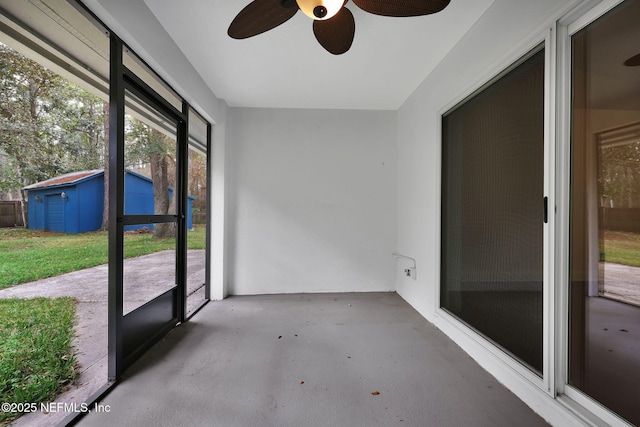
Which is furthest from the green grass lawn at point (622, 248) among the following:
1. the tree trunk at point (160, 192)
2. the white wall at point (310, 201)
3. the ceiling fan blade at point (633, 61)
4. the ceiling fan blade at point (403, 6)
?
the tree trunk at point (160, 192)

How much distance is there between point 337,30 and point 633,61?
152 cm

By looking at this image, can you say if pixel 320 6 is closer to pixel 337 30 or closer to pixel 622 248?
pixel 337 30

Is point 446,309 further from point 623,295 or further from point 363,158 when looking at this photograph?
point 363,158

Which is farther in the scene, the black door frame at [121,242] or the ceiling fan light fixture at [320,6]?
the black door frame at [121,242]

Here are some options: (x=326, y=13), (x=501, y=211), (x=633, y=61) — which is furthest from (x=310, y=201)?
(x=633, y=61)

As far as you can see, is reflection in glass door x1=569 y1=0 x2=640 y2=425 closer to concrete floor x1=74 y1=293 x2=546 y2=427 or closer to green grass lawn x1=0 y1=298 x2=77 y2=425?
concrete floor x1=74 y1=293 x2=546 y2=427

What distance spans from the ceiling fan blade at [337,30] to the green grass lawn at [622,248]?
1.86 metres

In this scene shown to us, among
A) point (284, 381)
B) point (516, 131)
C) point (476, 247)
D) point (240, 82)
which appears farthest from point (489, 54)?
point (284, 381)

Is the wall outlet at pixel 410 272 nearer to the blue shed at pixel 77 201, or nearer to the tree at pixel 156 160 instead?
the tree at pixel 156 160

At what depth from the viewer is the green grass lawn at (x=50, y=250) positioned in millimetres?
1742

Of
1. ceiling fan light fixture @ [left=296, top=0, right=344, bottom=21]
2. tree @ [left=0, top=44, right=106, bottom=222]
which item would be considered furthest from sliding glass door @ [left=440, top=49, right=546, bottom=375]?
tree @ [left=0, top=44, right=106, bottom=222]

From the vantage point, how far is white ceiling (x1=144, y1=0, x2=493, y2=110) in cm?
203

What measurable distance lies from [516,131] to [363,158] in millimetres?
2230

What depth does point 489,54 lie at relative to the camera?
1954 millimetres
